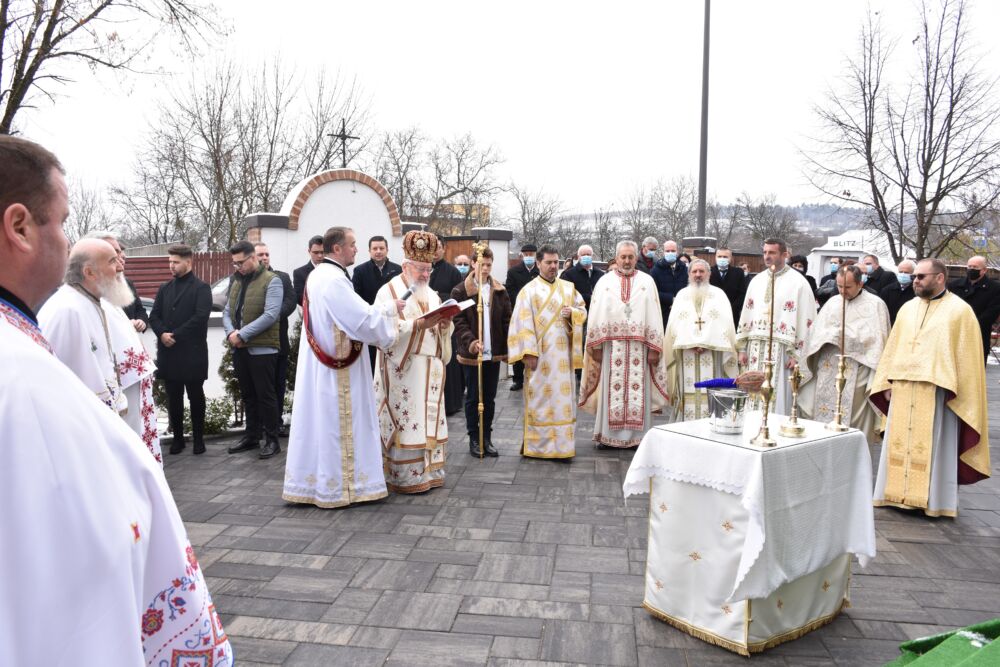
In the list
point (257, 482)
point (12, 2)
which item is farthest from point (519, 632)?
point (12, 2)

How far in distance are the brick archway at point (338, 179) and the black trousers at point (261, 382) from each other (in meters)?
2.86

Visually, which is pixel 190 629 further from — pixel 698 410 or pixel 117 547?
pixel 698 410

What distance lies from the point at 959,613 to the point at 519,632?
2.36 m

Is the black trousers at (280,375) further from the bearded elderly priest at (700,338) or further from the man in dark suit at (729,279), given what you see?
the man in dark suit at (729,279)

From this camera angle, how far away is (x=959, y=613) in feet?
12.6

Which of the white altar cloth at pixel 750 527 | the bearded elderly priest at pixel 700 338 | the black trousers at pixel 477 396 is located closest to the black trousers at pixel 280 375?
the black trousers at pixel 477 396

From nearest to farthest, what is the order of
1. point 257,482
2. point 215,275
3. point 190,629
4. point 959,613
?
point 190,629 → point 959,613 → point 257,482 → point 215,275

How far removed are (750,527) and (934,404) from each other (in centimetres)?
313

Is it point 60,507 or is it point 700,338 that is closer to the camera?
point 60,507

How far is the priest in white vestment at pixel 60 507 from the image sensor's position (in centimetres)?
99

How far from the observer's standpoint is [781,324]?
700 centimetres

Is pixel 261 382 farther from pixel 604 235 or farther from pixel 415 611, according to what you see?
pixel 604 235

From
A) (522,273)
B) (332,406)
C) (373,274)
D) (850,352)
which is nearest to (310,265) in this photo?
(373,274)

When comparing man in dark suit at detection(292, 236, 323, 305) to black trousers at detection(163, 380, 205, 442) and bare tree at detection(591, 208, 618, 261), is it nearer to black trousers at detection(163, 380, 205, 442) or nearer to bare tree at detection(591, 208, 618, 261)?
black trousers at detection(163, 380, 205, 442)
